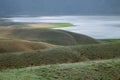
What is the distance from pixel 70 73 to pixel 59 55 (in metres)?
11.1

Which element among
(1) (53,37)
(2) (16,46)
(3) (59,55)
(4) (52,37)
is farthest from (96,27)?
(3) (59,55)

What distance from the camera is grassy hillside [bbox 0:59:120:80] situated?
695 inches

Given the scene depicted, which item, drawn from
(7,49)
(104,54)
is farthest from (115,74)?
(7,49)

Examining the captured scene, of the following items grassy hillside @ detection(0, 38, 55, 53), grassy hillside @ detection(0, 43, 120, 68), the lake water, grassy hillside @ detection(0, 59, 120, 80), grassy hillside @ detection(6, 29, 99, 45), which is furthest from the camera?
the lake water

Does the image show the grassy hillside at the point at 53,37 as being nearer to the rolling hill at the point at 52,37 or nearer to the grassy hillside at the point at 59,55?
the rolling hill at the point at 52,37

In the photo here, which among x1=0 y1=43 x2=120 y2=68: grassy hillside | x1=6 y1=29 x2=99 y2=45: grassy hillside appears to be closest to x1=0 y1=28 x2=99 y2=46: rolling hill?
x1=6 y1=29 x2=99 y2=45: grassy hillside

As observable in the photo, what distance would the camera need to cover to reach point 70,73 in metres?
18.6

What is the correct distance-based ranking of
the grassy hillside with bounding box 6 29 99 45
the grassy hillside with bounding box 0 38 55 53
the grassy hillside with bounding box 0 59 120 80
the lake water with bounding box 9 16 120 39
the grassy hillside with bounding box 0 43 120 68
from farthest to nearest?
1. the lake water with bounding box 9 16 120 39
2. the grassy hillside with bounding box 6 29 99 45
3. the grassy hillside with bounding box 0 38 55 53
4. the grassy hillside with bounding box 0 43 120 68
5. the grassy hillside with bounding box 0 59 120 80

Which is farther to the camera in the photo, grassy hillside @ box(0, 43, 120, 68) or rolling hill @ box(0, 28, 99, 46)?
rolling hill @ box(0, 28, 99, 46)

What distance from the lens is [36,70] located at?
62.1 ft

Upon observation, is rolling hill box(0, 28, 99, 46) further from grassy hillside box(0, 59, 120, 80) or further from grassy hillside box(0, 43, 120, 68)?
grassy hillside box(0, 59, 120, 80)

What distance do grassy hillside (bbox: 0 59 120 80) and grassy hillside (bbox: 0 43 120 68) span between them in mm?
8314

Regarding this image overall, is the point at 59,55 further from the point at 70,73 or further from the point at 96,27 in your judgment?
the point at 96,27

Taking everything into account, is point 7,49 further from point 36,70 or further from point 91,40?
point 91,40
